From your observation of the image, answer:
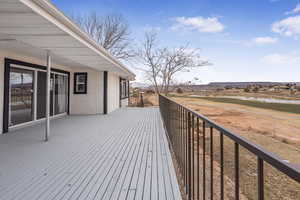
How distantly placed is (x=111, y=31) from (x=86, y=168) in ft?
56.2

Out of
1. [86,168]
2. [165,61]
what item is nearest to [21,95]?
[86,168]

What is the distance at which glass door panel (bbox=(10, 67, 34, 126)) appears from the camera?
5.10 m

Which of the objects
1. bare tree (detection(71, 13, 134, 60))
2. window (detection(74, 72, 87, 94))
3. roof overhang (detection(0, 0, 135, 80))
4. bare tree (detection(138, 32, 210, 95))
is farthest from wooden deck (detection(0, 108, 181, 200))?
bare tree (detection(71, 13, 134, 60))

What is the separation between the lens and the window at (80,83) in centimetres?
848

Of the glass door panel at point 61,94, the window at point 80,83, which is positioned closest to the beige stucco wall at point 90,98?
the window at point 80,83

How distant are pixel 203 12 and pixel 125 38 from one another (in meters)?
8.38

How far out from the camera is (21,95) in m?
5.40

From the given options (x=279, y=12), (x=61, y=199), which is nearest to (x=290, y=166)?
(x=61, y=199)

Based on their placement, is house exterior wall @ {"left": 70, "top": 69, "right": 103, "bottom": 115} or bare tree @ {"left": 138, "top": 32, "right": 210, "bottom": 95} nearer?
house exterior wall @ {"left": 70, "top": 69, "right": 103, "bottom": 115}

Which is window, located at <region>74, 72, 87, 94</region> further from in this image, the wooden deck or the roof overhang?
the roof overhang

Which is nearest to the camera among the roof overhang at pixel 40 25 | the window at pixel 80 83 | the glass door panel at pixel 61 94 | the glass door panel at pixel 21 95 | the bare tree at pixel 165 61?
the roof overhang at pixel 40 25

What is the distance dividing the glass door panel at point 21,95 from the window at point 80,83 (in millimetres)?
2689

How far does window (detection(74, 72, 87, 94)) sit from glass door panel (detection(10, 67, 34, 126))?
2689 millimetres

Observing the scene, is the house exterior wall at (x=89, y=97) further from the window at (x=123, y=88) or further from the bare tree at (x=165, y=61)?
the bare tree at (x=165, y=61)
